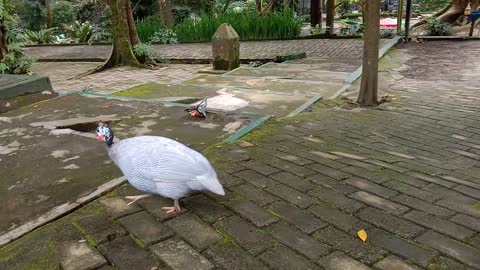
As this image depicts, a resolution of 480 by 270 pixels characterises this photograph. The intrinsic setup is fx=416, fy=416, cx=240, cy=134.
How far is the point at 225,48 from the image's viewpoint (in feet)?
35.0

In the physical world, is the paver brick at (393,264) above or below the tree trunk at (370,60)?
below

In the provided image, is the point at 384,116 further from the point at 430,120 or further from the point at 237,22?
the point at 237,22

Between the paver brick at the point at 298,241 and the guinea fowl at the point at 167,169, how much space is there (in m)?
0.44

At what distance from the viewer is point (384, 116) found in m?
6.13

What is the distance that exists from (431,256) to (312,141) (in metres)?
2.33

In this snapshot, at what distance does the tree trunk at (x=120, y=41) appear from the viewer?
36.8 ft

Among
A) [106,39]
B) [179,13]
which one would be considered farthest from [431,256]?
[179,13]

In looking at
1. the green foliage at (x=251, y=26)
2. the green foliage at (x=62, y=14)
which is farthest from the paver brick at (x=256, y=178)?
the green foliage at (x=62, y=14)

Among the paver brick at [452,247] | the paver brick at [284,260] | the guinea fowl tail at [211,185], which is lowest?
the paver brick at [452,247]

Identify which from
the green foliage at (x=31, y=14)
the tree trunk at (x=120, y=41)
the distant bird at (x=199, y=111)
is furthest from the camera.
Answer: the green foliage at (x=31, y=14)

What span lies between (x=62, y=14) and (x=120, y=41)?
602 inches

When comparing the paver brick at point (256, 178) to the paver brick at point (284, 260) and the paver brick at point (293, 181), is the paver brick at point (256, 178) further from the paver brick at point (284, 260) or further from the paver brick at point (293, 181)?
the paver brick at point (284, 260)

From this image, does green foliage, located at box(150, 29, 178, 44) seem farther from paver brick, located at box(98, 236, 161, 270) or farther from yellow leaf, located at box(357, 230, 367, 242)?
yellow leaf, located at box(357, 230, 367, 242)

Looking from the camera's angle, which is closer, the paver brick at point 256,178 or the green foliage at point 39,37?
the paver brick at point 256,178
